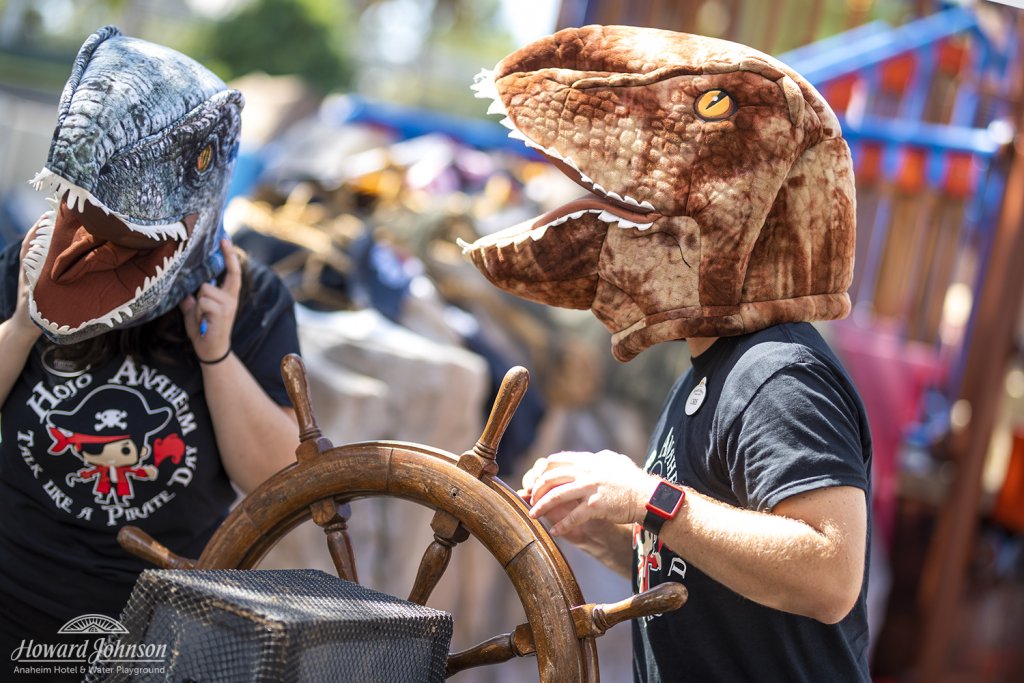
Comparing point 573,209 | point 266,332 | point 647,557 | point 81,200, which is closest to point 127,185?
point 81,200

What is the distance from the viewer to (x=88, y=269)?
1.45 metres

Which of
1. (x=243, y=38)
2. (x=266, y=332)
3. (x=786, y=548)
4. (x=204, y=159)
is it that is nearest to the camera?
Result: (x=786, y=548)

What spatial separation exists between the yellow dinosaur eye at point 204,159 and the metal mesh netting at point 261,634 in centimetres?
60

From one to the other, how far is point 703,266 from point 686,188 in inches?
3.9

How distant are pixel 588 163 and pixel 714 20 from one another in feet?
15.0

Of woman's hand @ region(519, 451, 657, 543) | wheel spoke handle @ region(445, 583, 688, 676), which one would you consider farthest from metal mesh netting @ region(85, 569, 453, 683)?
woman's hand @ region(519, 451, 657, 543)

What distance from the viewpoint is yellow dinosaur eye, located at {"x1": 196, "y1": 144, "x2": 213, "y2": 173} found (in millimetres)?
1479

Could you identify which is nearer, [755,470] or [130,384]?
[755,470]

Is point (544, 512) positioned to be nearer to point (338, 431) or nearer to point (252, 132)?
point (338, 431)

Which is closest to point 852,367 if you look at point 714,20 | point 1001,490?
point 1001,490

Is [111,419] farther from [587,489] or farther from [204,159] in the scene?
[587,489]

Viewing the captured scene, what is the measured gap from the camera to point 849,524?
1.14 m

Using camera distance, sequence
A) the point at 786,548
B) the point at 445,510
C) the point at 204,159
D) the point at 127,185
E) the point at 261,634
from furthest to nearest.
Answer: the point at 204,159 < the point at 127,185 < the point at 445,510 < the point at 786,548 < the point at 261,634

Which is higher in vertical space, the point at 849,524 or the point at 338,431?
the point at 849,524
